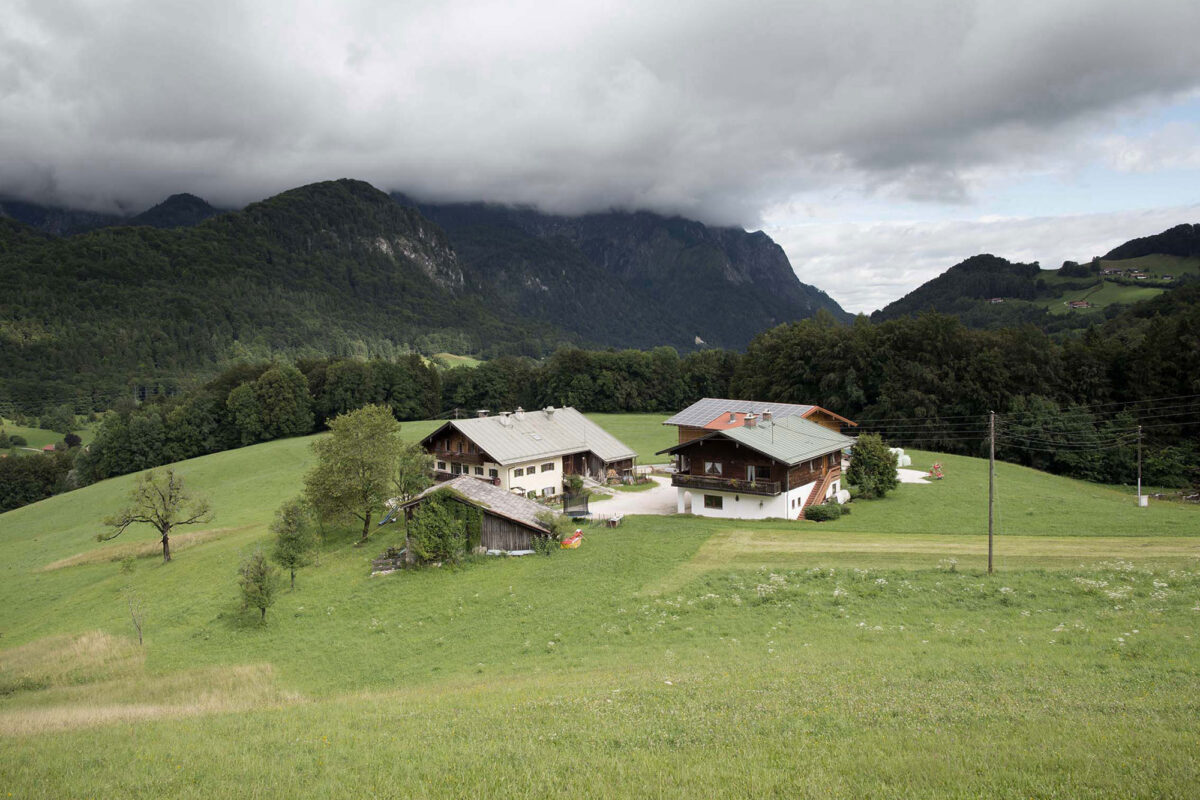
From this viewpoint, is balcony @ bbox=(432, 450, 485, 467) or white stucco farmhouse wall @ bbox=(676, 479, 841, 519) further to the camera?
balcony @ bbox=(432, 450, 485, 467)

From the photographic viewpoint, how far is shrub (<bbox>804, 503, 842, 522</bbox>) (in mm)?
40688

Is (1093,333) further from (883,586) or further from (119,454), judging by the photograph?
(119,454)

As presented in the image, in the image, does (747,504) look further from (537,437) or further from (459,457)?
(459,457)

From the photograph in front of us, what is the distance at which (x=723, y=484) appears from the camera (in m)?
43.2

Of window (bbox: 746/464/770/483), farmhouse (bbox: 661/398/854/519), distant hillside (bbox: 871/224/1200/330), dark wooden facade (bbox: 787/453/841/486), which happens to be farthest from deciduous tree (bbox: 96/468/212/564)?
distant hillside (bbox: 871/224/1200/330)

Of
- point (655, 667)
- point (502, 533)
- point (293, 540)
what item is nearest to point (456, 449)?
point (502, 533)

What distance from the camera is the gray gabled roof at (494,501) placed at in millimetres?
35188

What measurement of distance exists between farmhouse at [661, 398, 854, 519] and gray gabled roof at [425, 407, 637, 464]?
11.8 m

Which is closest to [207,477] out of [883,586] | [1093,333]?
[883,586]

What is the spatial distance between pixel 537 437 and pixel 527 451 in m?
3.03

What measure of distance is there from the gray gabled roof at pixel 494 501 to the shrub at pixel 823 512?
17.5m

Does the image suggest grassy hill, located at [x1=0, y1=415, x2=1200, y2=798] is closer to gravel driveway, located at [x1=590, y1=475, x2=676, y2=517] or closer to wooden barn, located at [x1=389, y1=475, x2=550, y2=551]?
wooden barn, located at [x1=389, y1=475, x2=550, y2=551]

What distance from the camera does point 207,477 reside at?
70500 millimetres

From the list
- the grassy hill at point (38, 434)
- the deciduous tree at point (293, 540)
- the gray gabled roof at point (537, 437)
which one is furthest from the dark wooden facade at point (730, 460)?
the grassy hill at point (38, 434)
